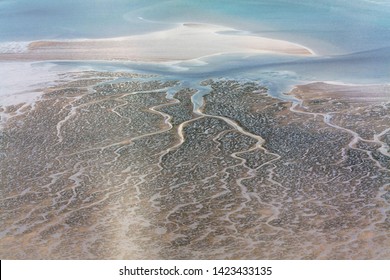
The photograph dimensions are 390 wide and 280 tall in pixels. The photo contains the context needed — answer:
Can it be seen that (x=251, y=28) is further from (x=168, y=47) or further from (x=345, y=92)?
(x=345, y=92)

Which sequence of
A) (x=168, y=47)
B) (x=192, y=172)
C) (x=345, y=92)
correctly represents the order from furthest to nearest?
(x=168, y=47) < (x=345, y=92) < (x=192, y=172)

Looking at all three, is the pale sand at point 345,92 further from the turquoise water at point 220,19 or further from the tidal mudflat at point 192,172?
the turquoise water at point 220,19

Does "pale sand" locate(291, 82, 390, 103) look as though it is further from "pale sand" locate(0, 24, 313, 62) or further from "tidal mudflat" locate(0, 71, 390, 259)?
"pale sand" locate(0, 24, 313, 62)

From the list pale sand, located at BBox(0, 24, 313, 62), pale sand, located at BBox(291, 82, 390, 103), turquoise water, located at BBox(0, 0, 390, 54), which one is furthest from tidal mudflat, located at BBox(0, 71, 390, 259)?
turquoise water, located at BBox(0, 0, 390, 54)

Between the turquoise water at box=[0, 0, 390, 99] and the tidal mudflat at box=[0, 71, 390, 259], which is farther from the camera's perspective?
the turquoise water at box=[0, 0, 390, 99]

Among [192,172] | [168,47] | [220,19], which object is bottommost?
[192,172]

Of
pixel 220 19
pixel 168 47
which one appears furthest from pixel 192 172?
pixel 220 19

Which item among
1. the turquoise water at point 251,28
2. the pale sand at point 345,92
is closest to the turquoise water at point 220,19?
the turquoise water at point 251,28
